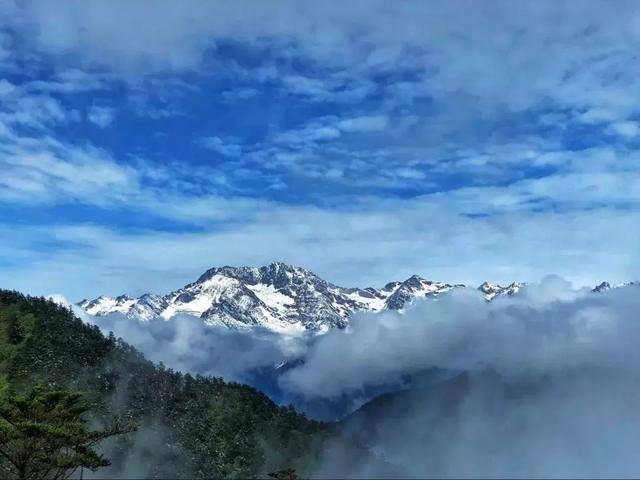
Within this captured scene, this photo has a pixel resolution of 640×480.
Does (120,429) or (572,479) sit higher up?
(120,429)

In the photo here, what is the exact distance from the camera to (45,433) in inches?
2589

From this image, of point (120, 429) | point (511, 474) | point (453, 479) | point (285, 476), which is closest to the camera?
point (453, 479)

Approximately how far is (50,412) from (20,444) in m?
4.36

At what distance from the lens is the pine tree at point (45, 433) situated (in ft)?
216

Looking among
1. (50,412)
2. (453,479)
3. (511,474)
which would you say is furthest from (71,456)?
(511,474)

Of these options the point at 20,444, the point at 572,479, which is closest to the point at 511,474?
the point at 572,479

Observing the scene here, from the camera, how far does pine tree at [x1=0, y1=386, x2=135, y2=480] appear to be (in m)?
65.8

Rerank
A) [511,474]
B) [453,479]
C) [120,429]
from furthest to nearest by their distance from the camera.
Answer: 1. [511,474]
2. [120,429]
3. [453,479]

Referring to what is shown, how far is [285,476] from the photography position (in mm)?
120312

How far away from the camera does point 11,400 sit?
7088cm

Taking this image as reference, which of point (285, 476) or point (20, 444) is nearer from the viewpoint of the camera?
point (20, 444)

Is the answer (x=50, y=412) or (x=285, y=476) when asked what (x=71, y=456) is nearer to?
(x=50, y=412)

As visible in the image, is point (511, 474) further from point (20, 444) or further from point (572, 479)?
point (20, 444)

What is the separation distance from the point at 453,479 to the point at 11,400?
4490 centimetres
